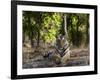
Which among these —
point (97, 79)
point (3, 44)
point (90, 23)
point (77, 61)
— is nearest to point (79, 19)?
point (90, 23)

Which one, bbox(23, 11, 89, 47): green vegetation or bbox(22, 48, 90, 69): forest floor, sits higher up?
bbox(23, 11, 89, 47): green vegetation

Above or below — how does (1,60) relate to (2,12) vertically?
below

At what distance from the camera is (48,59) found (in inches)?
86.0

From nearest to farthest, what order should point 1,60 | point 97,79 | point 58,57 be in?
point 1,60 → point 58,57 → point 97,79

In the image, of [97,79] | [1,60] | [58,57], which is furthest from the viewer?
[97,79]

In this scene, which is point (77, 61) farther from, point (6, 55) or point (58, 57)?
point (6, 55)

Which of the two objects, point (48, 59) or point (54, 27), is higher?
point (54, 27)

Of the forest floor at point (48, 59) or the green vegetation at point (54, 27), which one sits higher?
the green vegetation at point (54, 27)

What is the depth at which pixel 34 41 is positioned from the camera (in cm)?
214

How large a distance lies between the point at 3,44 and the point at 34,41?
0.29m

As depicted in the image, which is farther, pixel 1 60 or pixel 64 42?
pixel 64 42

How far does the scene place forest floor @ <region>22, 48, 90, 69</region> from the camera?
2.11 metres

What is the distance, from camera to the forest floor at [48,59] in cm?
211

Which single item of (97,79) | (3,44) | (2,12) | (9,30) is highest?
(2,12)
